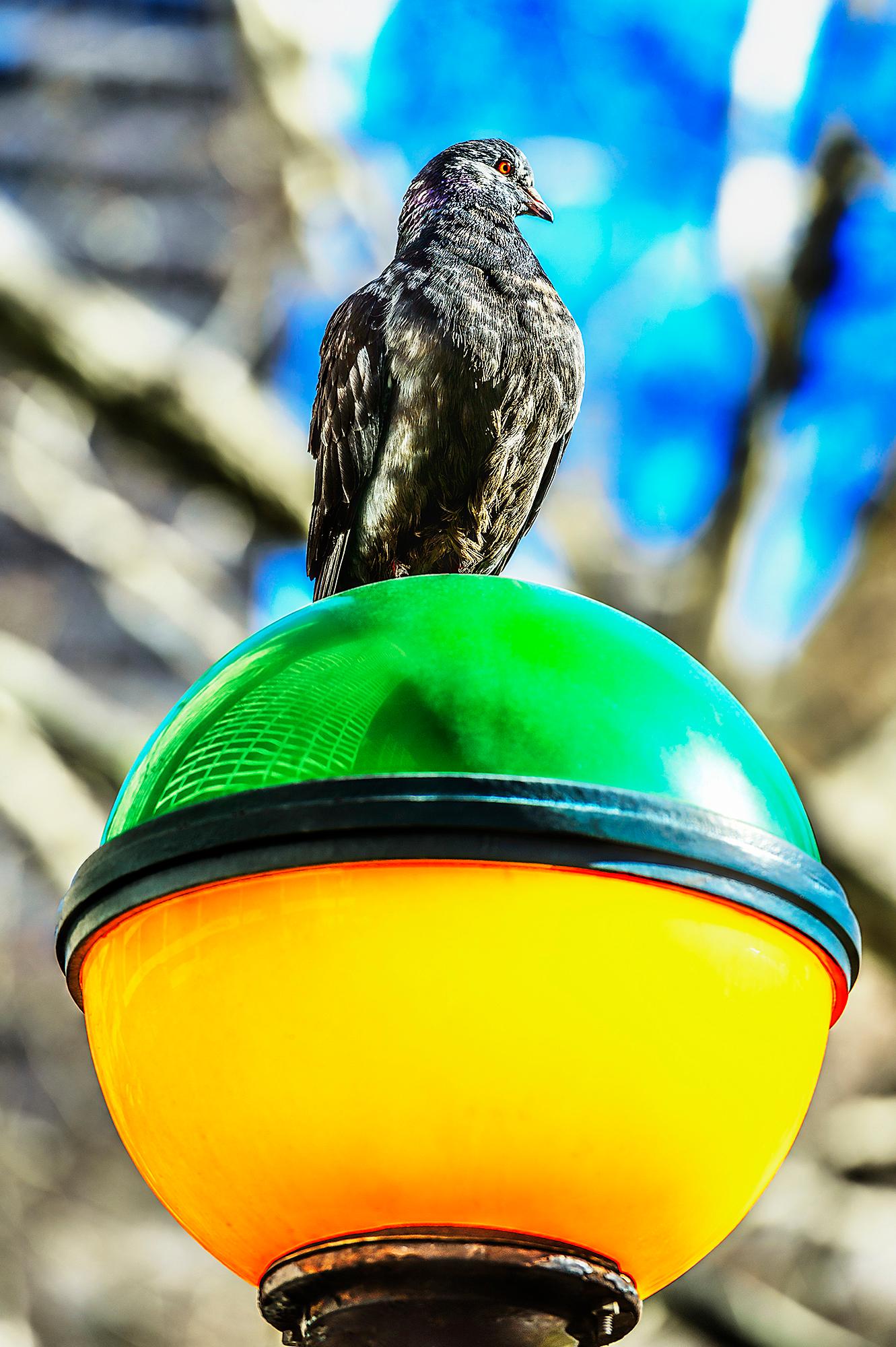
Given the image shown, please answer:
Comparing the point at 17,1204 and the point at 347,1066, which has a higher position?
the point at 17,1204

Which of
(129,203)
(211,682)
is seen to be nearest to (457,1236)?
(211,682)

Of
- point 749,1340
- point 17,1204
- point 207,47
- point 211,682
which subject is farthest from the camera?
point 207,47

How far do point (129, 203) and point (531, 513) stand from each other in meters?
6.69

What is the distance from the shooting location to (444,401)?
230 cm

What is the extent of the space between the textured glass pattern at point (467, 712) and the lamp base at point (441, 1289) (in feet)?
1.26

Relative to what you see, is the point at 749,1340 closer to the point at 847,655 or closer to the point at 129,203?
the point at 847,655

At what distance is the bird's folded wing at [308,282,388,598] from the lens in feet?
7.84

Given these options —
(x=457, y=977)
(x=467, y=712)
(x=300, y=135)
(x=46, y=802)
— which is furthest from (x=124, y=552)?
(x=457, y=977)

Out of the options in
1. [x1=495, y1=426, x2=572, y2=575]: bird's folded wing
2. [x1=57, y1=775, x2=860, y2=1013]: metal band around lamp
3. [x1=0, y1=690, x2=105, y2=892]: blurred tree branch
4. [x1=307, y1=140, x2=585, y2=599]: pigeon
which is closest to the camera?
[x1=57, y1=775, x2=860, y2=1013]: metal band around lamp

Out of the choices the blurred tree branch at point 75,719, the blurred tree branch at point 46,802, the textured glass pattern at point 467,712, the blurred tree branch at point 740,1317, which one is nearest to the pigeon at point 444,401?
the textured glass pattern at point 467,712

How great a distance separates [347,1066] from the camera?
1.12 meters

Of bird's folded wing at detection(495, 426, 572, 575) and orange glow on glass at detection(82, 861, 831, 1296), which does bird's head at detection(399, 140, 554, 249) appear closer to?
bird's folded wing at detection(495, 426, 572, 575)

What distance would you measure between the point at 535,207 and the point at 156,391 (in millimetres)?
1999

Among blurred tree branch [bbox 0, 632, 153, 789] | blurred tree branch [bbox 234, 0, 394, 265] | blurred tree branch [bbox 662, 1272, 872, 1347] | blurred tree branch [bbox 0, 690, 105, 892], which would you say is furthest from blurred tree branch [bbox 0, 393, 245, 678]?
blurred tree branch [bbox 662, 1272, 872, 1347]
